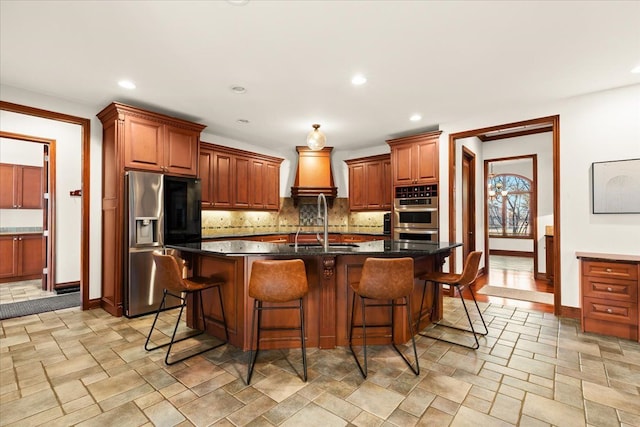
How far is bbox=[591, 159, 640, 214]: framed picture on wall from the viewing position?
341cm

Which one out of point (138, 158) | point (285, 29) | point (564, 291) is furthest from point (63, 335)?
point (564, 291)

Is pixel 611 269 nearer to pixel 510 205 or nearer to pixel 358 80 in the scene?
pixel 358 80

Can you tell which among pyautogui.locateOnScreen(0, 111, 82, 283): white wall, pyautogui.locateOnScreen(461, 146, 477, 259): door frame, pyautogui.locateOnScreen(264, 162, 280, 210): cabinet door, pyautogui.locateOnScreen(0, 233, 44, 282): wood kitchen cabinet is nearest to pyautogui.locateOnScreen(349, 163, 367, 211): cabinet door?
pyautogui.locateOnScreen(264, 162, 280, 210): cabinet door

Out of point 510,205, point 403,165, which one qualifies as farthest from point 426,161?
point 510,205

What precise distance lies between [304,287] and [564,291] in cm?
344

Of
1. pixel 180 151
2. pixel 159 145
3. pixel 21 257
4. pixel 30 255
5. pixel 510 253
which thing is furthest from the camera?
pixel 510 253

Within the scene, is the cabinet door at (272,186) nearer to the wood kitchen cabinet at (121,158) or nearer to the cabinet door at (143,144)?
the wood kitchen cabinet at (121,158)

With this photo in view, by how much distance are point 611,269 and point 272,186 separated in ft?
16.9

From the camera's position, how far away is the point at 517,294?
4.80m

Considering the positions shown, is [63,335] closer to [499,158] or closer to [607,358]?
[607,358]

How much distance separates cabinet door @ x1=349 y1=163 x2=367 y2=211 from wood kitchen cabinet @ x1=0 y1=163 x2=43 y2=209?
19.3 ft

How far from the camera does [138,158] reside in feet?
12.7

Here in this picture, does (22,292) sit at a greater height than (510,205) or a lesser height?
lesser

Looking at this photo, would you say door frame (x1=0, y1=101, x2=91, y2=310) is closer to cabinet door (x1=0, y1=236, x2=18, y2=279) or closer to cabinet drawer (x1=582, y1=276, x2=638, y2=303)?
cabinet door (x1=0, y1=236, x2=18, y2=279)
